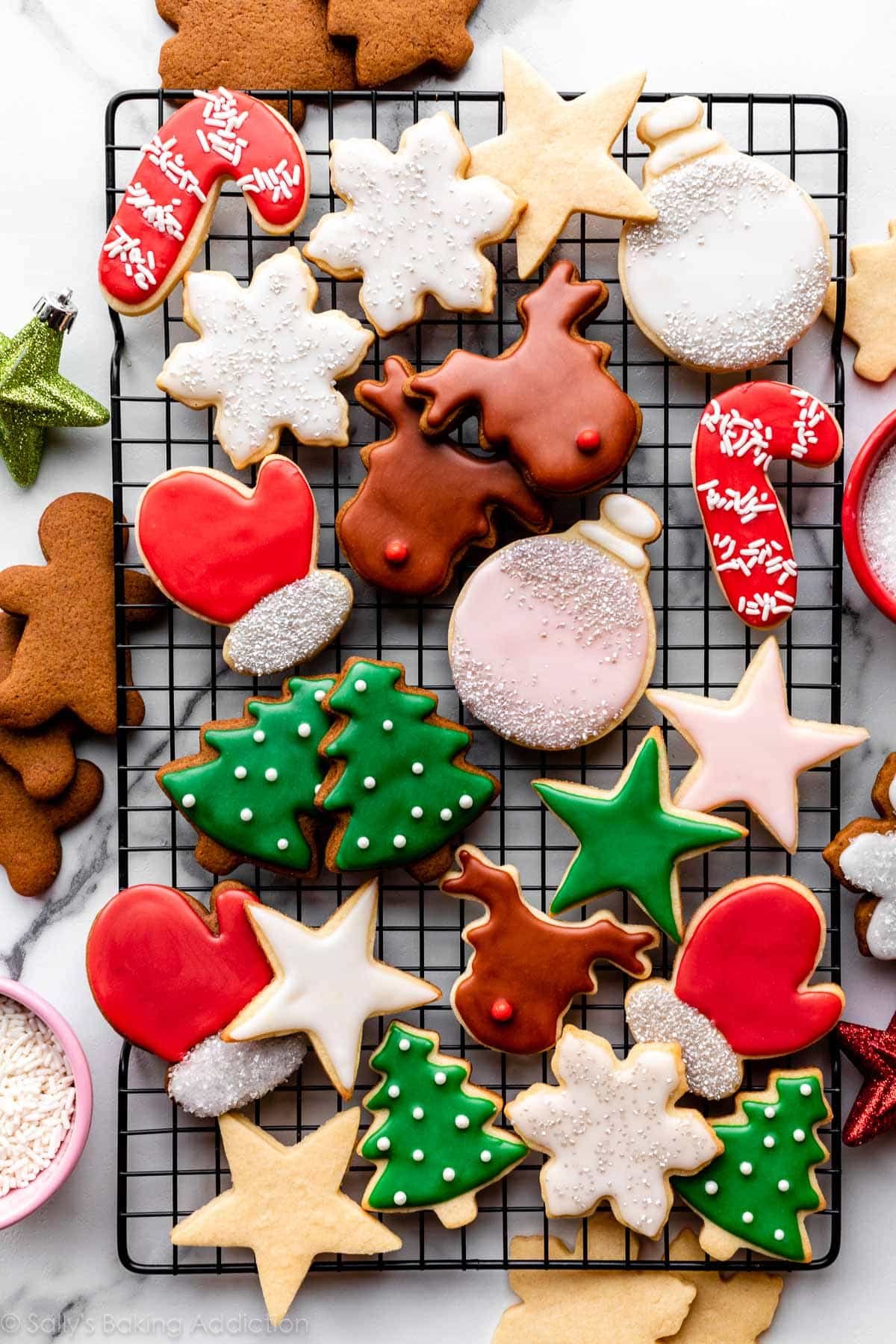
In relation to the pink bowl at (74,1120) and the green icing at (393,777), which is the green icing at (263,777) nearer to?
the green icing at (393,777)

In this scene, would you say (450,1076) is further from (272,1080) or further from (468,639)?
(468,639)

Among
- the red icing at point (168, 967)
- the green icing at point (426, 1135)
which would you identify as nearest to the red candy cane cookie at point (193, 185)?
the red icing at point (168, 967)

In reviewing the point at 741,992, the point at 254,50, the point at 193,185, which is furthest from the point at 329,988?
the point at 254,50

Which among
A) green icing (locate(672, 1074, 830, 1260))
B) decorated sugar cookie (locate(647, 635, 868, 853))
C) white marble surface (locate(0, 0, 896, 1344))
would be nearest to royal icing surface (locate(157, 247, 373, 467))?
white marble surface (locate(0, 0, 896, 1344))

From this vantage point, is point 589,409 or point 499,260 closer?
point 589,409

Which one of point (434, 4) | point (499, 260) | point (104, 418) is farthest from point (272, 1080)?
point (434, 4)

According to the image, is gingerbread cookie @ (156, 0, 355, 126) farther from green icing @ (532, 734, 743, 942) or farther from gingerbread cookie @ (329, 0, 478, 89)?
green icing @ (532, 734, 743, 942)
